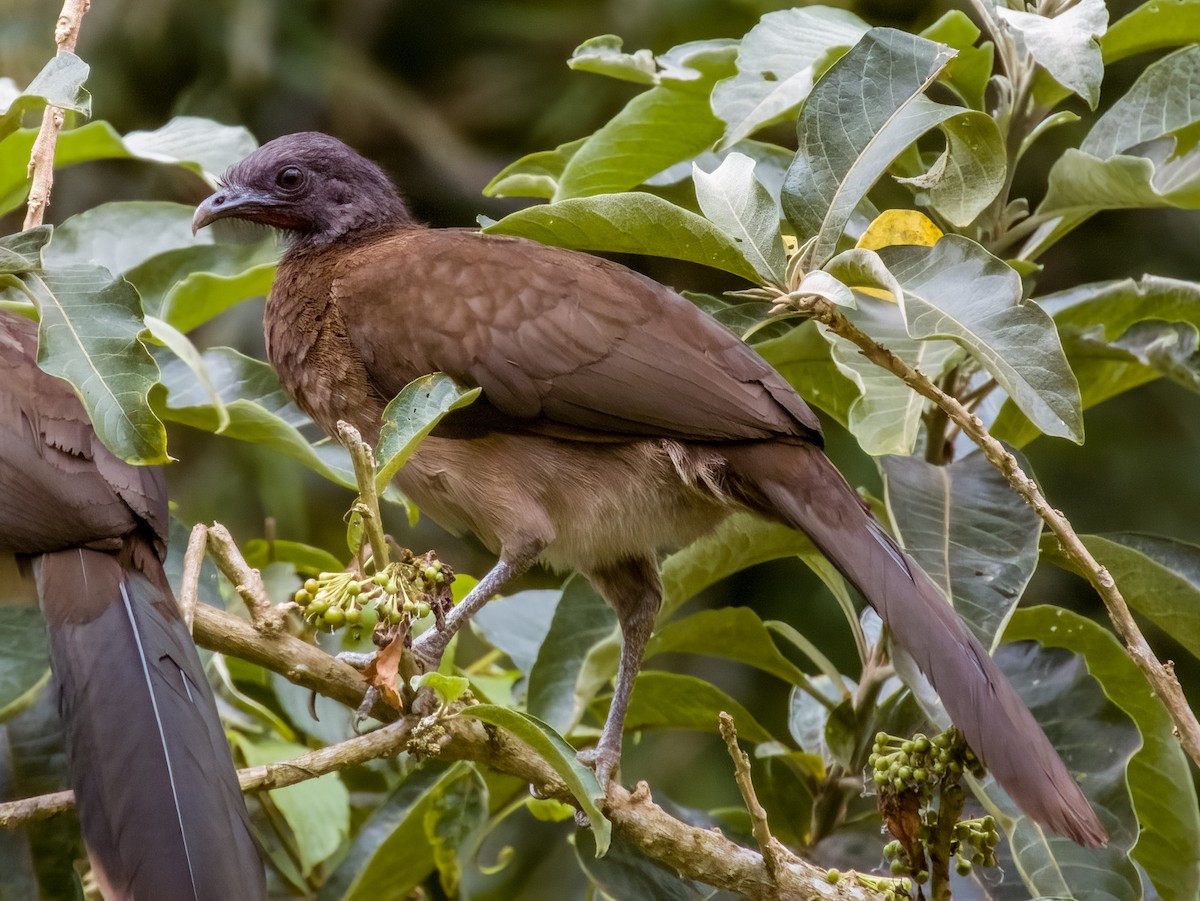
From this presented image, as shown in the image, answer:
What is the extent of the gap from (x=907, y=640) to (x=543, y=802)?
2.81 ft

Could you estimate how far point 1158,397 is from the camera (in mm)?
5957

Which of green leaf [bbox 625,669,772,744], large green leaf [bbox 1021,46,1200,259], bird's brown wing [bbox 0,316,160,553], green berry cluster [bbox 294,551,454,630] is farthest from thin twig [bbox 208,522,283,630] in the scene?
large green leaf [bbox 1021,46,1200,259]

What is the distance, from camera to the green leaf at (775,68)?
2.49m

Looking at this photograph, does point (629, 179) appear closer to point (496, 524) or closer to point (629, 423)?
point (629, 423)

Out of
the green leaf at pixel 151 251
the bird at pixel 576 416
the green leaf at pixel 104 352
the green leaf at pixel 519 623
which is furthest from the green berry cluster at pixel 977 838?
the green leaf at pixel 151 251

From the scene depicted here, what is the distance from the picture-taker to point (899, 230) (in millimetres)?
2451

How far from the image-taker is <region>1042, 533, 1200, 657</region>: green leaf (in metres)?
2.52

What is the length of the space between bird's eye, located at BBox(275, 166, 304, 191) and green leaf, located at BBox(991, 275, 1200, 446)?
5.85 feet

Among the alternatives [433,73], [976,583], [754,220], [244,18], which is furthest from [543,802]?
[433,73]

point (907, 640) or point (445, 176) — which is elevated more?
point (907, 640)

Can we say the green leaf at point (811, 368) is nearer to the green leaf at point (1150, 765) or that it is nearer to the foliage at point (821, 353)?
the foliage at point (821, 353)

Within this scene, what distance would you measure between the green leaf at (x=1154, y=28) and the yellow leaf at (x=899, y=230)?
0.55 meters

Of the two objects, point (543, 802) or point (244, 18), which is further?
point (244, 18)

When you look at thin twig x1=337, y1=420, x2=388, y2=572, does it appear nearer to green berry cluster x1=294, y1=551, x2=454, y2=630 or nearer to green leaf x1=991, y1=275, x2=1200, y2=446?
green berry cluster x1=294, y1=551, x2=454, y2=630
